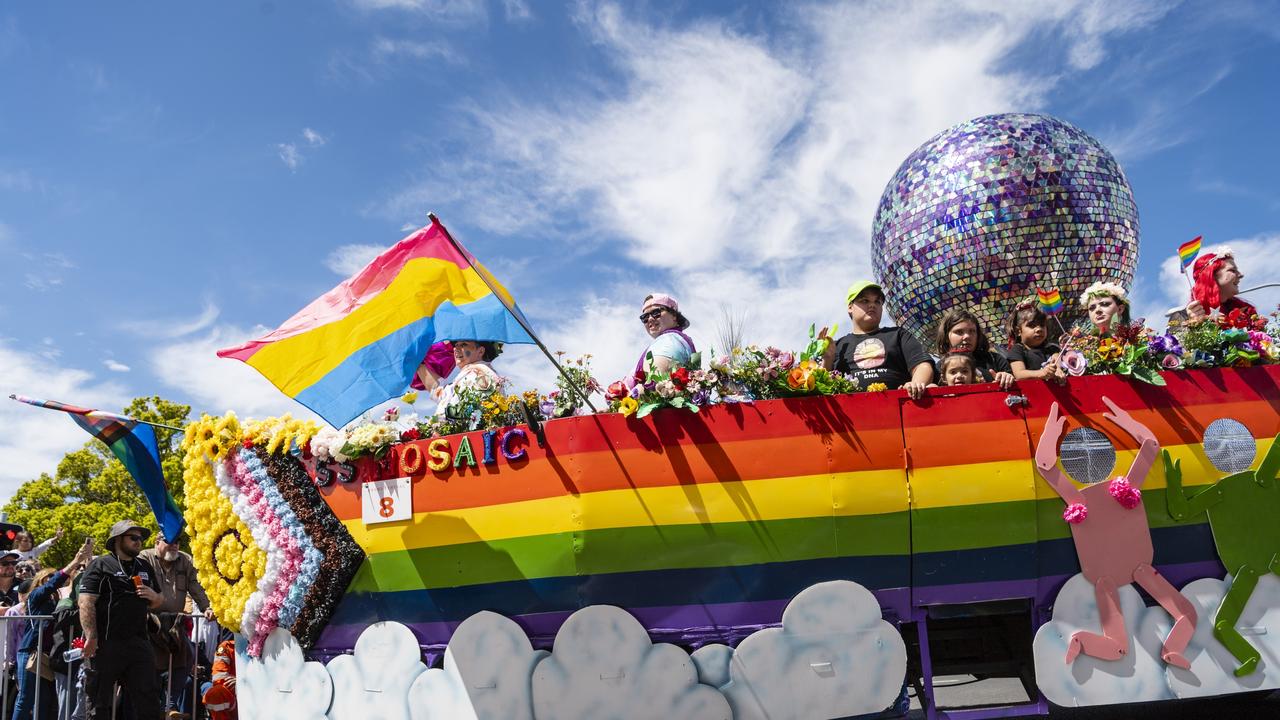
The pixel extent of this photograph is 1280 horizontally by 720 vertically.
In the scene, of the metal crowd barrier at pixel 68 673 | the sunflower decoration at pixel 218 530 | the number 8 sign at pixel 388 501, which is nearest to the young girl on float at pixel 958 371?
the number 8 sign at pixel 388 501

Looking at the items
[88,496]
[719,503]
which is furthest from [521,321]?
[88,496]

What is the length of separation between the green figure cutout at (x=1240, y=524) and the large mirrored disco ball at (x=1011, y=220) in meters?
1.87

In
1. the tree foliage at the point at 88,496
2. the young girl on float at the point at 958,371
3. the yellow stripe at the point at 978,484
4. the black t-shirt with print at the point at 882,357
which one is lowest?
the yellow stripe at the point at 978,484

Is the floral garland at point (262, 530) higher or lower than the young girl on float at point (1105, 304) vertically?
lower

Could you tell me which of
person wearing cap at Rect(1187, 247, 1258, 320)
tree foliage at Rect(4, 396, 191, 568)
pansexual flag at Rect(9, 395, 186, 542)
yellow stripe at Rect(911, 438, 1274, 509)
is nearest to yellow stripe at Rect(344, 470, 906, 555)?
yellow stripe at Rect(911, 438, 1274, 509)

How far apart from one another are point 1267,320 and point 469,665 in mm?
5267

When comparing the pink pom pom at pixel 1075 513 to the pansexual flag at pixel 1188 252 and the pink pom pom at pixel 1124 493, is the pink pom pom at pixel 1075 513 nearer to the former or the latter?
the pink pom pom at pixel 1124 493

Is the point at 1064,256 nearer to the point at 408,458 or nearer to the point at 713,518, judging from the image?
the point at 713,518

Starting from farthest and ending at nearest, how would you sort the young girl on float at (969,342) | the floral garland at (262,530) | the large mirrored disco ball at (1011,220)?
the large mirrored disco ball at (1011,220)
the young girl on float at (969,342)
the floral garland at (262,530)

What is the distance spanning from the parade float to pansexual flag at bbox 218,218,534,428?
24.7 inches

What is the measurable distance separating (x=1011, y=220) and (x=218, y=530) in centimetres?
602

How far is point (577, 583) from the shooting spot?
15.6 ft

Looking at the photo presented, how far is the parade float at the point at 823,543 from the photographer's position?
4680 mm

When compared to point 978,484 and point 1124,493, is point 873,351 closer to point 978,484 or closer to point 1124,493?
point 978,484
